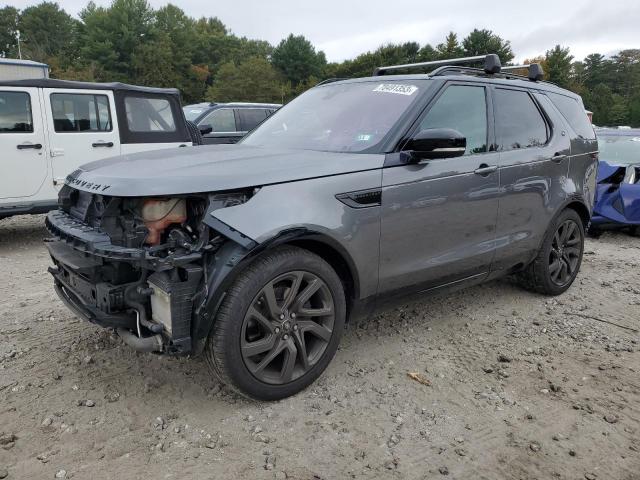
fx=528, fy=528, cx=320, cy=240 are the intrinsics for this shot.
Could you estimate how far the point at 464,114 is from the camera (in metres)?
3.73

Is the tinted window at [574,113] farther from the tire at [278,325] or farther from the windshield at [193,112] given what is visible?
the windshield at [193,112]

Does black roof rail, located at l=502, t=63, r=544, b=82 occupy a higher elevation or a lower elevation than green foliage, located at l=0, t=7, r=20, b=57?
lower

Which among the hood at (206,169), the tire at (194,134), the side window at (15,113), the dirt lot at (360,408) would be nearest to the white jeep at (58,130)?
the side window at (15,113)

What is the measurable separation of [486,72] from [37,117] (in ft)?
17.0

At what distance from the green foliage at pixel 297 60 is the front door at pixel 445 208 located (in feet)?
255

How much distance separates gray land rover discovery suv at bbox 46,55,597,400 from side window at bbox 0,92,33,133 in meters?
3.71

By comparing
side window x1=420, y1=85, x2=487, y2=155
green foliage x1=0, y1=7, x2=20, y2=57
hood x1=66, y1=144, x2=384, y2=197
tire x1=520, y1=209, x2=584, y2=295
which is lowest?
tire x1=520, y1=209, x2=584, y2=295

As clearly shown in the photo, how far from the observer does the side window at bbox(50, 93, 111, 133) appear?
6.51m

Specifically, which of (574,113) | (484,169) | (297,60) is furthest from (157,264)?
(297,60)

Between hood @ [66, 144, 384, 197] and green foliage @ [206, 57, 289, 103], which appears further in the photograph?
green foliage @ [206, 57, 289, 103]

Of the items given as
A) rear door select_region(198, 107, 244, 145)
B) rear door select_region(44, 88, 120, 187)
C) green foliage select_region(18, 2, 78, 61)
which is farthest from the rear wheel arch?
green foliage select_region(18, 2, 78, 61)

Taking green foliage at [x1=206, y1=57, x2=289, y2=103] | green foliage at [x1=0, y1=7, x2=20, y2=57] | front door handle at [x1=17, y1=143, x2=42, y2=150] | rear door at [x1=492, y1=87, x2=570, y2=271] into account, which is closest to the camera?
rear door at [x1=492, y1=87, x2=570, y2=271]

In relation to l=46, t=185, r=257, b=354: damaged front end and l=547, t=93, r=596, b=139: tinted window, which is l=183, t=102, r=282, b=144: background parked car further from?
l=46, t=185, r=257, b=354: damaged front end

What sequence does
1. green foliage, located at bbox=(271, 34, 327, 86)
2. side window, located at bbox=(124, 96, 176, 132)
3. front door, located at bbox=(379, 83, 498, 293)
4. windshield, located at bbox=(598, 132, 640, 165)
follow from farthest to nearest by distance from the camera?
green foliage, located at bbox=(271, 34, 327, 86), windshield, located at bbox=(598, 132, 640, 165), side window, located at bbox=(124, 96, 176, 132), front door, located at bbox=(379, 83, 498, 293)
